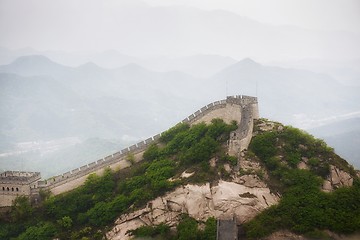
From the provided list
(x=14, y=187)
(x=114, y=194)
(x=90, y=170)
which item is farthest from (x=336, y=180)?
(x=14, y=187)

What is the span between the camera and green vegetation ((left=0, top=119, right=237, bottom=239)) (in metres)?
34.1

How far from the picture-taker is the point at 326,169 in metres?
33.9

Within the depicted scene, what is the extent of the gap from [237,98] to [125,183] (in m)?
12.7

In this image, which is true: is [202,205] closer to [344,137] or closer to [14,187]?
[14,187]

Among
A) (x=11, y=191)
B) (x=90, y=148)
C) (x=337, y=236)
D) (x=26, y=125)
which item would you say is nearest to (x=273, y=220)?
(x=337, y=236)

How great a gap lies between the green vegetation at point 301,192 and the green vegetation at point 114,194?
4.39m

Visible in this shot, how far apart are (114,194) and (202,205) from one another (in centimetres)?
863

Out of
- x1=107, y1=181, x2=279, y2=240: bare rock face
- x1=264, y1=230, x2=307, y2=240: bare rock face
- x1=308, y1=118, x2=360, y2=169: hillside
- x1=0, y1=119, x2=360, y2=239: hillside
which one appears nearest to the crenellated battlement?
x1=0, y1=119, x2=360, y2=239: hillside

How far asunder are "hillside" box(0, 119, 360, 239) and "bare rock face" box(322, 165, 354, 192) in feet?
0.27

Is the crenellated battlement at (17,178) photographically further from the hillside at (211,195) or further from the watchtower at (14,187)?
the hillside at (211,195)

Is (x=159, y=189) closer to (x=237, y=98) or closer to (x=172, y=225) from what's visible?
(x=172, y=225)

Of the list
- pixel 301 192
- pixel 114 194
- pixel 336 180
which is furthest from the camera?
pixel 114 194

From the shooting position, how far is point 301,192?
32.0 m

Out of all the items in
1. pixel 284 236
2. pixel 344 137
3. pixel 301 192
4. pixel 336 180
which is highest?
pixel 344 137
